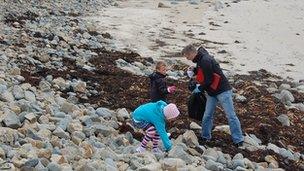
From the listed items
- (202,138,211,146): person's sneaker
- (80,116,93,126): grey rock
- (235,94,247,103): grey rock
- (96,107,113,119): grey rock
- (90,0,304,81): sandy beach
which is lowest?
(90,0,304,81): sandy beach

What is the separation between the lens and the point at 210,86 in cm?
973

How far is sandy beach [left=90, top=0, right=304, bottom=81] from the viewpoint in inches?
807

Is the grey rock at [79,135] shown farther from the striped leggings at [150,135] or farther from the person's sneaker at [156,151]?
the person's sneaker at [156,151]

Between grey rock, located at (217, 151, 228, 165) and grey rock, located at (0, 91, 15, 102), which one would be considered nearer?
grey rock, located at (217, 151, 228, 165)

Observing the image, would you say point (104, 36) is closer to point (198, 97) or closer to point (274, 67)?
point (274, 67)

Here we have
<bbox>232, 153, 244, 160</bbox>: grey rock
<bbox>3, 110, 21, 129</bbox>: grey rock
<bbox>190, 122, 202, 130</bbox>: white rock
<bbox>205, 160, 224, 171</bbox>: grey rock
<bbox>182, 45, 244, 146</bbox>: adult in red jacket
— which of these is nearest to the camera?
<bbox>205, 160, 224, 171</bbox>: grey rock

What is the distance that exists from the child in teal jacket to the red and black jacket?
1.06 meters

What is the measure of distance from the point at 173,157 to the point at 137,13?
21498 millimetres

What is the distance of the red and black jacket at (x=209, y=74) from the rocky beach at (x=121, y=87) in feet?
2.97

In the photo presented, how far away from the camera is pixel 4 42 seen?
55.7 ft

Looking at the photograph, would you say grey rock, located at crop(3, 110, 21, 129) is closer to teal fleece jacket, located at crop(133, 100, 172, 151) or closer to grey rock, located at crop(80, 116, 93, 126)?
grey rock, located at crop(80, 116, 93, 126)

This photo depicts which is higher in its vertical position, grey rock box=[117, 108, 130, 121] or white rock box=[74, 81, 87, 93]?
grey rock box=[117, 108, 130, 121]

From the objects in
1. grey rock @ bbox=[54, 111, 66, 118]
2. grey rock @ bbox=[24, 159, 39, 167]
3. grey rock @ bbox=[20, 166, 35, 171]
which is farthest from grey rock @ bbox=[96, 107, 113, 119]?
grey rock @ bbox=[20, 166, 35, 171]

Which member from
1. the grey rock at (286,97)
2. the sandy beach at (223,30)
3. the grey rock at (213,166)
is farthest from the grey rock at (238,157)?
the sandy beach at (223,30)
